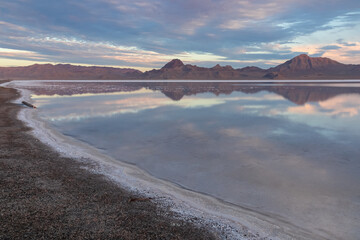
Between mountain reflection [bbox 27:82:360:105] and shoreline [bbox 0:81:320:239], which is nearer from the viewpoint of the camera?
shoreline [bbox 0:81:320:239]

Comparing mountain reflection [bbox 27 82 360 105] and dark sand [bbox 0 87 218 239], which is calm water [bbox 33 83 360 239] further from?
mountain reflection [bbox 27 82 360 105]

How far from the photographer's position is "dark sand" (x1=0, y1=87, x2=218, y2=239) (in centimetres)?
446

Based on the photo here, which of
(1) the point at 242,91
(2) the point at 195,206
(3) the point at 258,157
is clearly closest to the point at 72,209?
(2) the point at 195,206

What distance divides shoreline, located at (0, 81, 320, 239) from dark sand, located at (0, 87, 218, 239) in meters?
0.30

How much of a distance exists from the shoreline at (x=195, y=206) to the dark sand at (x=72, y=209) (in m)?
0.30

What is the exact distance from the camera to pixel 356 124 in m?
15.6

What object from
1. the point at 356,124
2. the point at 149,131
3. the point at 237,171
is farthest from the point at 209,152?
the point at 356,124

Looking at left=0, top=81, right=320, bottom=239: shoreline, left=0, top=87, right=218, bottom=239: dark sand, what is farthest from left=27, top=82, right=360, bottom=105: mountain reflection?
left=0, top=87, right=218, bottom=239: dark sand

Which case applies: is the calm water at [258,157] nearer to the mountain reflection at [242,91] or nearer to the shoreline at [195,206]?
the shoreline at [195,206]

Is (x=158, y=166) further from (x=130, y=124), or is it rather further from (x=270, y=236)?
(x=130, y=124)

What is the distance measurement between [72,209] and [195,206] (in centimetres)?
253

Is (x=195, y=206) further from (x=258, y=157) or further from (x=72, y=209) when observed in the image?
(x=258, y=157)

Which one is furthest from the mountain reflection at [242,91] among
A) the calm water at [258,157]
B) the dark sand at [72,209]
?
the dark sand at [72,209]

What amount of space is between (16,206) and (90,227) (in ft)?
5.76
